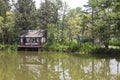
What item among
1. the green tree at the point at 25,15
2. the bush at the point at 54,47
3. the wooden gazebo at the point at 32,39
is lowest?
the bush at the point at 54,47

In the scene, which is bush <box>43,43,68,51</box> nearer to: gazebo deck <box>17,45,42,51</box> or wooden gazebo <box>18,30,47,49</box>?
wooden gazebo <box>18,30,47,49</box>

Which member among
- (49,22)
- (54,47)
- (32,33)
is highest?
(49,22)

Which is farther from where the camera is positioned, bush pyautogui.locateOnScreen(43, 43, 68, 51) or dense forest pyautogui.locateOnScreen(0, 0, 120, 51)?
dense forest pyautogui.locateOnScreen(0, 0, 120, 51)

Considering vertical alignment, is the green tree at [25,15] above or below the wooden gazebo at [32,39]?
above

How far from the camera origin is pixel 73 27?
1631 inches

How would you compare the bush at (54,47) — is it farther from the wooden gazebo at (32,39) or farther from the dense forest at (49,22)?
the wooden gazebo at (32,39)

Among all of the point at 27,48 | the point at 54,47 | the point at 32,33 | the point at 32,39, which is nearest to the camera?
the point at 54,47

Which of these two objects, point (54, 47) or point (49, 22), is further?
point (49, 22)

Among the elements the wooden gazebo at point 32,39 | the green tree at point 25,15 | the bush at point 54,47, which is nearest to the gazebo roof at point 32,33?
the wooden gazebo at point 32,39

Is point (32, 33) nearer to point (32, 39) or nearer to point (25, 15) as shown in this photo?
point (32, 39)

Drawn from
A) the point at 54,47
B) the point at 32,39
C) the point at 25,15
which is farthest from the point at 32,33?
the point at 54,47

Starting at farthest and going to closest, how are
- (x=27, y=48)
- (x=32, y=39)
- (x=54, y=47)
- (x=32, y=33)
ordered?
1. (x=32, y=33)
2. (x=32, y=39)
3. (x=27, y=48)
4. (x=54, y=47)

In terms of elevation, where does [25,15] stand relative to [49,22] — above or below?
above

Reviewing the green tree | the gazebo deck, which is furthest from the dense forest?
the gazebo deck
